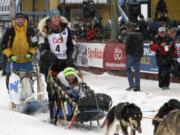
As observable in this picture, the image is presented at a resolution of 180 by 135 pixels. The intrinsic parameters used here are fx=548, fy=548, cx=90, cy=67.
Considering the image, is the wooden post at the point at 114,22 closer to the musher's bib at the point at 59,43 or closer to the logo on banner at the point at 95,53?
the logo on banner at the point at 95,53

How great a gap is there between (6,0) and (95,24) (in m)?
11.1

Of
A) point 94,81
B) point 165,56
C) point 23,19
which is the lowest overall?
point 94,81

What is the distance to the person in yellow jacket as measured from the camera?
383 inches

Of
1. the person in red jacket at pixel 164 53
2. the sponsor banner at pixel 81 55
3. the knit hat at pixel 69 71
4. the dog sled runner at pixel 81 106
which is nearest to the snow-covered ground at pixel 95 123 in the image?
the dog sled runner at pixel 81 106

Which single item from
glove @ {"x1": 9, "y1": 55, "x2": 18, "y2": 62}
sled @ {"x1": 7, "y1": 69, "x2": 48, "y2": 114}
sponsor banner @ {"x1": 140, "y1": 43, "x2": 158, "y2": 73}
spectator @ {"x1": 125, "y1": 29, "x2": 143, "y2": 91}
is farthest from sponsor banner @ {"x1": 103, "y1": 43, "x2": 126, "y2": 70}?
glove @ {"x1": 9, "y1": 55, "x2": 18, "y2": 62}

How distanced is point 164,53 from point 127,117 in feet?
19.6

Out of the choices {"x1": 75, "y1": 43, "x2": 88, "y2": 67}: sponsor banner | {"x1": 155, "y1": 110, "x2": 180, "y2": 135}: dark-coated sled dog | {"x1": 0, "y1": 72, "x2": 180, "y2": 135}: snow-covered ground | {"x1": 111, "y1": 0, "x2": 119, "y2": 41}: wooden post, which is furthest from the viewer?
{"x1": 111, "y1": 0, "x2": 119, "y2": 41}: wooden post

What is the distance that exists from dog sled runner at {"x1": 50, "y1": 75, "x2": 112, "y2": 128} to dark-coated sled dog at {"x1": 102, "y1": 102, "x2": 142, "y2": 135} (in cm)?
57

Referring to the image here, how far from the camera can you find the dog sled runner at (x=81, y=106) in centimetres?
791

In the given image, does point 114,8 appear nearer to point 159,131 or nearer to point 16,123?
point 16,123

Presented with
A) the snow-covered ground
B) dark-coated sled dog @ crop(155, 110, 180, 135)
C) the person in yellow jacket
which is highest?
the person in yellow jacket

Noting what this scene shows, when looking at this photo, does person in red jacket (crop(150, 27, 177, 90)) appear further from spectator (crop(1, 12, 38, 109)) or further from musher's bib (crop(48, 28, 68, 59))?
musher's bib (crop(48, 28, 68, 59))

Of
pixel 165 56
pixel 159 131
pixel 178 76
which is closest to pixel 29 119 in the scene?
pixel 159 131

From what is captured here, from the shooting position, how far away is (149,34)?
55.1 feet
